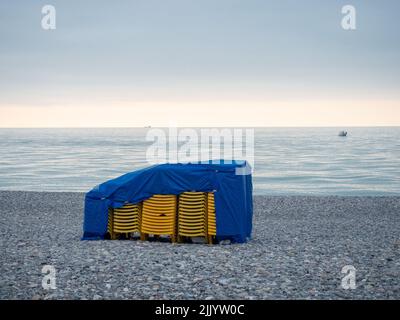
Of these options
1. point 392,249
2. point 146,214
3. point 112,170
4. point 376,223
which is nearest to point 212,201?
point 146,214

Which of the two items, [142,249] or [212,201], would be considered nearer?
[142,249]

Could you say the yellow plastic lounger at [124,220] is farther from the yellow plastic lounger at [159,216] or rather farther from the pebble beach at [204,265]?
the pebble beach at [204,265]

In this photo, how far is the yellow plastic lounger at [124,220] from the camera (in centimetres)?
1580

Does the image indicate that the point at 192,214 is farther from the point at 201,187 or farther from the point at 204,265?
the point at 204,265

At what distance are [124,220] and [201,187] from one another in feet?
8.91

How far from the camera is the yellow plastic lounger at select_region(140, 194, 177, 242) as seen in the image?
608 inches

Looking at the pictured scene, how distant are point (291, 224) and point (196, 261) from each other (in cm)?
1051

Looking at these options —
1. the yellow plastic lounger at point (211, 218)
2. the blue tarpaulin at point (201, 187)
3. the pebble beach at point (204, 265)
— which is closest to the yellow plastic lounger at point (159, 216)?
the blue tarpaulin at point (201, 187)

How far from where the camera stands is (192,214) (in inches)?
606

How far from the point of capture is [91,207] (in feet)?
52.6

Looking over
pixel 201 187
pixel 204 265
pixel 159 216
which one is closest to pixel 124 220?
pixel 159 216

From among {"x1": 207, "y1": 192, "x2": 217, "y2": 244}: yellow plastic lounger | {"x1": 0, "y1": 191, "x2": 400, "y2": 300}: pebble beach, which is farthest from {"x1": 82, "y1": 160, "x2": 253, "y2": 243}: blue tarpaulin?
{"x1": 0, "y1": 191, "x2": 400, "y2": 300}: pebble beach

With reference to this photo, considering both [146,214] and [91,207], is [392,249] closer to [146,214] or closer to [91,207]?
[146,214]

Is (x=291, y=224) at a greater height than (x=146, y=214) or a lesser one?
lesser
